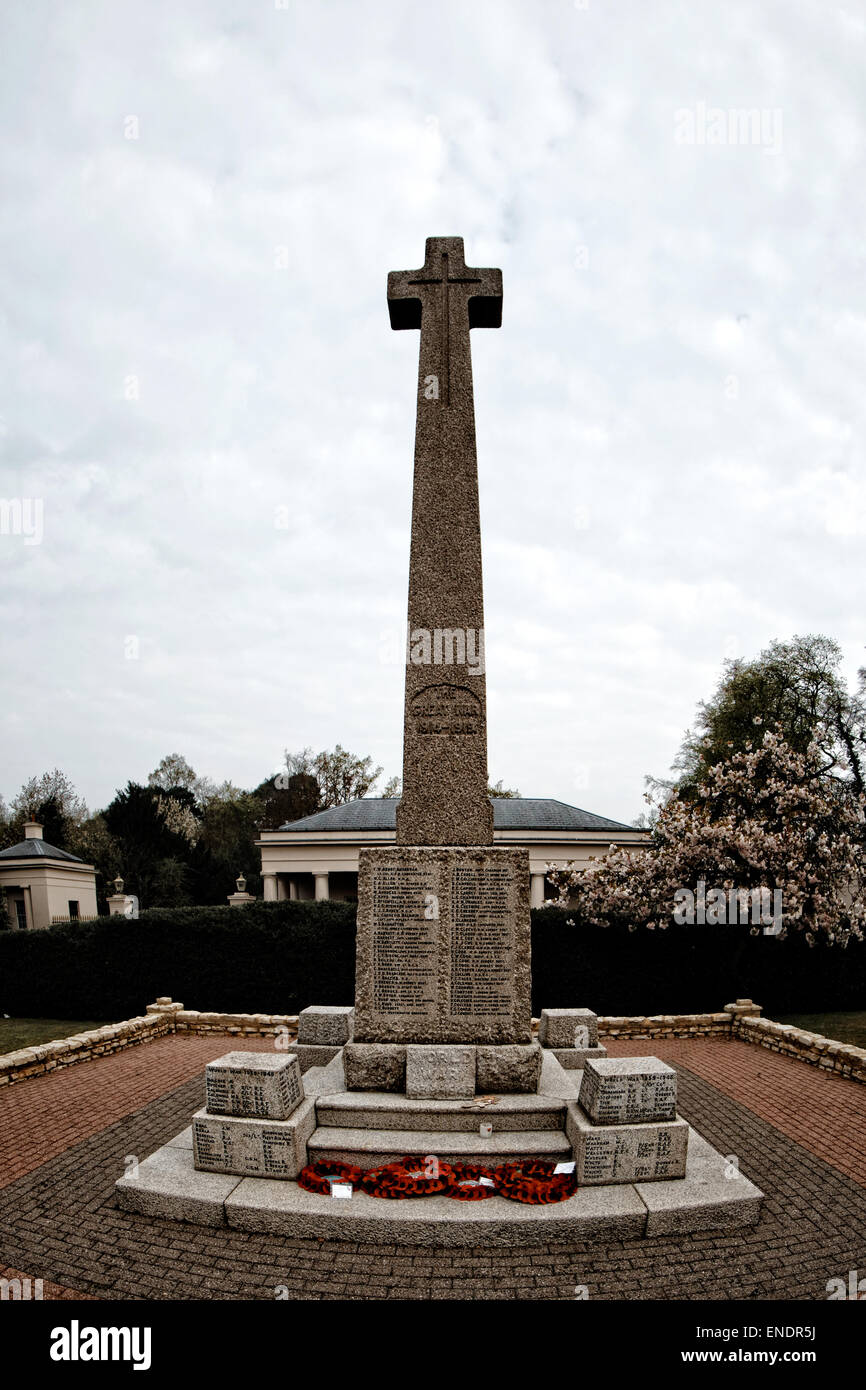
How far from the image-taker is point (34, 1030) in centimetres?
1489

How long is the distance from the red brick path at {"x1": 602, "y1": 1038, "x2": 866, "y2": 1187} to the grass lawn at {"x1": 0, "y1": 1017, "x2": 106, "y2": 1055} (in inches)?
426

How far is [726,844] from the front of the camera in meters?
14.9

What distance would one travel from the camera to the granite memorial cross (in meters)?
6.54

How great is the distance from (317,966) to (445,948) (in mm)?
10030

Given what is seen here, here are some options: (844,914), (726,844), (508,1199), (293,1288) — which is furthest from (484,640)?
(844,914)

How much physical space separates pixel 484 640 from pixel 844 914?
12153 mm

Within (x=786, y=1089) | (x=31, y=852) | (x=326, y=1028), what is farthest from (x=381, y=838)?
(x=786, y=1089)

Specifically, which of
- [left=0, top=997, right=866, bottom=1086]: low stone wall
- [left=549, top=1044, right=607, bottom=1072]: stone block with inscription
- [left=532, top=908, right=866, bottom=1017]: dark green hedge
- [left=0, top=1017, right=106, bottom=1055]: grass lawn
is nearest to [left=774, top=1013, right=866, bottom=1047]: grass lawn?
[left=532, top=908, right=866, bottom=1017]: dark green hedge

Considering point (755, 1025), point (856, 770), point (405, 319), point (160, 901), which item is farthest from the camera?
point (160, 901)

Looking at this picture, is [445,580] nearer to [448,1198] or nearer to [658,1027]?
[448,1198]

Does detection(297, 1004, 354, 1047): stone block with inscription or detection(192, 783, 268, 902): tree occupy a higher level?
detection(297, 1004, 354, 1047): stone block with inscription

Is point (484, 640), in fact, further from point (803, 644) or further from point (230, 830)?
point (230, 830)

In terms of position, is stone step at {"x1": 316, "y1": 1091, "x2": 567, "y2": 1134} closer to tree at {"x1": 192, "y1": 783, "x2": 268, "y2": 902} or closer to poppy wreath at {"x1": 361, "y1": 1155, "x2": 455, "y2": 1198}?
poppy wreath at {"x1": 361, "y1": 1155, "x2": 455, "y2": 1198}

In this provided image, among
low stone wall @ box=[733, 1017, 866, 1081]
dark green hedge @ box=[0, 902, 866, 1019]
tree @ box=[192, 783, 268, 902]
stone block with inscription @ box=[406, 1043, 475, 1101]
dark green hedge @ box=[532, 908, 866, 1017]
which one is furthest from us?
tree @ box=[192, 783, 268, 902]
